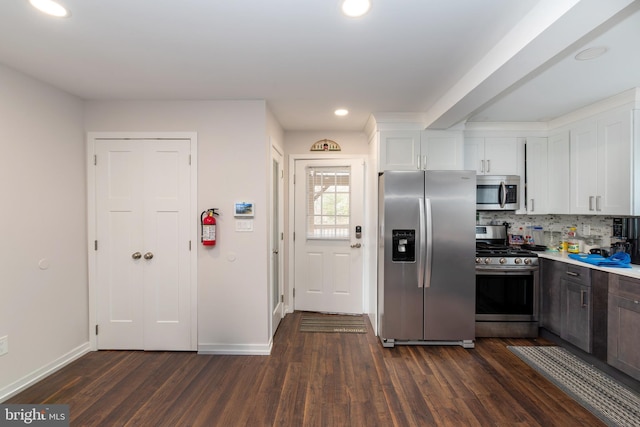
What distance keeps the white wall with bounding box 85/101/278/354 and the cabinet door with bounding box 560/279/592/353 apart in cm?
296

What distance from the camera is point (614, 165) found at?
2787 millimetres

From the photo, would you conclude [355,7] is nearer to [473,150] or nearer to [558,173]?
[473,150]

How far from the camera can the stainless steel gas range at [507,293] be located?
3.18m

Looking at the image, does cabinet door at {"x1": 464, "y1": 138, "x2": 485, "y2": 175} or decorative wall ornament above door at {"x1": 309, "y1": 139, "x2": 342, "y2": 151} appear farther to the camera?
decorative wall ornament above door at {"x1": 309, "y1": 139, "x2": 342, "y2": 151}

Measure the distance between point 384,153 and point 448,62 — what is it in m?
1.21

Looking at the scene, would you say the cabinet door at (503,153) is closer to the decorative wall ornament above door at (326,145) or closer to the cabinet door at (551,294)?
the cabinet door at (551,294)

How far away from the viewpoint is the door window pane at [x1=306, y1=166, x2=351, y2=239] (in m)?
3.94

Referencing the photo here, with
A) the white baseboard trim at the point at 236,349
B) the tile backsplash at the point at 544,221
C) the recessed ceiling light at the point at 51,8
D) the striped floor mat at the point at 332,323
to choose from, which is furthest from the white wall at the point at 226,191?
the tile backsplash at the point at 544,221

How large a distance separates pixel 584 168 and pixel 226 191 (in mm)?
3726

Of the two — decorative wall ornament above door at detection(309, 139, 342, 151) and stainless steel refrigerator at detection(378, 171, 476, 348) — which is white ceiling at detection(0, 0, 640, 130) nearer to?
stainless steel refrigerator at detection(378, 171, 476, 348)

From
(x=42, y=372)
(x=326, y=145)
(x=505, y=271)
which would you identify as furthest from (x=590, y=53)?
(x=42, y=372)

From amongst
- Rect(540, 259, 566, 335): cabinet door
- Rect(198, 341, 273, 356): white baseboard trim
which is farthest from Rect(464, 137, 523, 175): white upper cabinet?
Rect(198, 341, 273, 356): white baseboard trim

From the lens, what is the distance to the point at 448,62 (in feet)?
6.97

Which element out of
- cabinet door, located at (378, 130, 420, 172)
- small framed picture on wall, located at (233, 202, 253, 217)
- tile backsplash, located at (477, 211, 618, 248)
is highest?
cabinet door, located at (378, 130, 420, 172)
